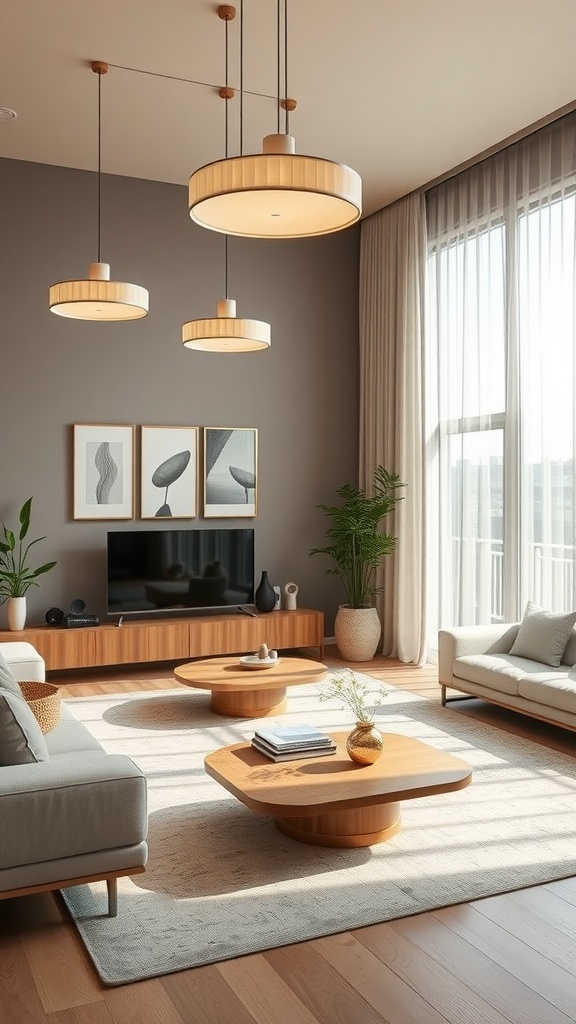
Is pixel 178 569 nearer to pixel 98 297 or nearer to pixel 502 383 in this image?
pixel 502 383

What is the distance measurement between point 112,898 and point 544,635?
10.4 feet

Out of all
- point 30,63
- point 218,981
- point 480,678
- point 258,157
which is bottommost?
point 218,981

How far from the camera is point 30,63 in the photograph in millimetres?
4785

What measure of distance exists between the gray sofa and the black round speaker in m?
3.61

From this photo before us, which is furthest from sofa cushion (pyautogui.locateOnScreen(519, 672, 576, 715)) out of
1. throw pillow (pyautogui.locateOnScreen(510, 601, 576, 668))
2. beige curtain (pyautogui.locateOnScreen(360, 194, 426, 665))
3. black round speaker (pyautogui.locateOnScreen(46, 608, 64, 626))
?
black round speaker (pyautogui.locateOnScreen(46, 608, 64, 626))

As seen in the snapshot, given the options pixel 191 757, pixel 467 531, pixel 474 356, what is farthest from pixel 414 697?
pixel 474 356

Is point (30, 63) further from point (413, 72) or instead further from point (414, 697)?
point (414, 697)

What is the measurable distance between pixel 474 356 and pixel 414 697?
2423 mm

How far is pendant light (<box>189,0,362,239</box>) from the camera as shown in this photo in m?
2.54

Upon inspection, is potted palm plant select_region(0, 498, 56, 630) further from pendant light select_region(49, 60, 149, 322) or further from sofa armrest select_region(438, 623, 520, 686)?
sofa armrest select_region(438, 623, 520, 686)

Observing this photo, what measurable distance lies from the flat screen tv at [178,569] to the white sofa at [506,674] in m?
1.93

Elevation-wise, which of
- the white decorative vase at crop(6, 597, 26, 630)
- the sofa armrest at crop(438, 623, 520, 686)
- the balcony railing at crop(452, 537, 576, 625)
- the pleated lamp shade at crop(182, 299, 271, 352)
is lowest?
the sofa armrest at crop(438, 623, 520, 686)

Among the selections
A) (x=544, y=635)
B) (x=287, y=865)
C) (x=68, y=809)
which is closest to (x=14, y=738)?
(x=68, y=809)

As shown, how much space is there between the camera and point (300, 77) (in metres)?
4.94
